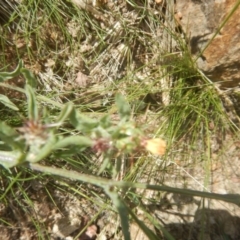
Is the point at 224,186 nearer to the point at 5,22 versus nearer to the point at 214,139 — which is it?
the point at 214,139

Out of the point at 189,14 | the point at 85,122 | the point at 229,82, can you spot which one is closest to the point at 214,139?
the point at 229,82

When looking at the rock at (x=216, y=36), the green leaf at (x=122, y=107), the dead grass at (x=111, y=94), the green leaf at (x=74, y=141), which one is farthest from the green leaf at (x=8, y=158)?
the rock at (x=216, y=36)

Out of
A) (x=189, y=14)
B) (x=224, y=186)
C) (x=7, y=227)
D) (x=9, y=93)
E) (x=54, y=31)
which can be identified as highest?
(x=189, y=14)

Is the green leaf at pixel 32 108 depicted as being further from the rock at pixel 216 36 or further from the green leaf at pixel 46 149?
the rock at pixel 216 36

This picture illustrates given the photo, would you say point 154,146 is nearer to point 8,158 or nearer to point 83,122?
point 83,122

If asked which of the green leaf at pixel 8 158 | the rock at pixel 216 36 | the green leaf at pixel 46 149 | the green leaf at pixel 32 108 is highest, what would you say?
the rock at pixel 216 36

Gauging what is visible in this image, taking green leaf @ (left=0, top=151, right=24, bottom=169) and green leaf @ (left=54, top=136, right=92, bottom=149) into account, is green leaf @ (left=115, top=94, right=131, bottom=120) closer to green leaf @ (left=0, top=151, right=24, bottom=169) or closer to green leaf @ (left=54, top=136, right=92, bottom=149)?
green leaf @ (left=54, top=136, right=92, bottom=149)

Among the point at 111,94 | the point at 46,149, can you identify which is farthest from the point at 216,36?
the point at 46,149

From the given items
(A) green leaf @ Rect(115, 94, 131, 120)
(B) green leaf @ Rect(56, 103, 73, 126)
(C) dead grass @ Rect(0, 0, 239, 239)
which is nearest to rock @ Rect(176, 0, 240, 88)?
(C) dead grass @ Rect(0, 0, 239, 239)
